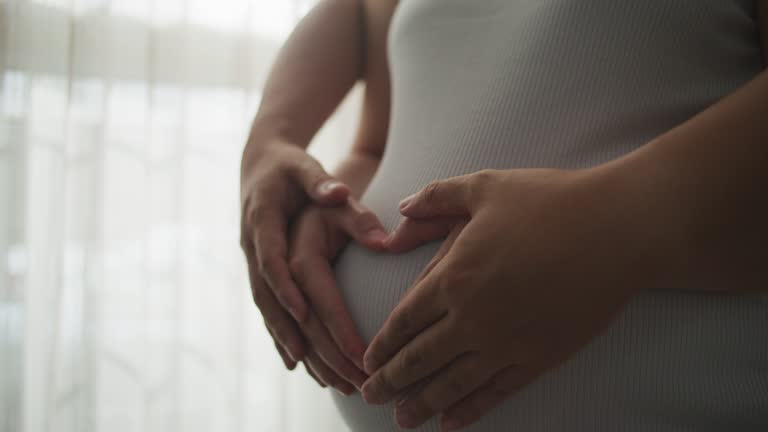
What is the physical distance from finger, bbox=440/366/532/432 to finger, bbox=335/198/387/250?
17 cm

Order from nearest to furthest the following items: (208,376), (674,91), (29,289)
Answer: (674,91)
(29,289)
(208,376)

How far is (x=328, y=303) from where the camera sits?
Result: 0.46 meters

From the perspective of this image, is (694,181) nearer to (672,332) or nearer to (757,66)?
(672,332)

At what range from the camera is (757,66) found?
0.46 meters

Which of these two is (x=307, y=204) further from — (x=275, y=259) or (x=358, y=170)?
(x=358, y=170)

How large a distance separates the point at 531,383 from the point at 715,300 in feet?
0.55

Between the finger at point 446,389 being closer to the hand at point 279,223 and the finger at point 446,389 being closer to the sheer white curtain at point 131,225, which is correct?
the hand at point 279,223

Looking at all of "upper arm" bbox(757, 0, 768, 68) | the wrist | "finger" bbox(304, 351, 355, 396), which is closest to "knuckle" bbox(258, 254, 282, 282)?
"finger" bbox(304, 351, 355, 396)

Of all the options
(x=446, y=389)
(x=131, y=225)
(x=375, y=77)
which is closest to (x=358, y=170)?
(x=375, y=77)

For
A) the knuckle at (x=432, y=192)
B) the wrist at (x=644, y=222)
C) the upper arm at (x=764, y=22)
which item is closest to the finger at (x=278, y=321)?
the knuckle at (x=432, y=192)

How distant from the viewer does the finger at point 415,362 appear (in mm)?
331

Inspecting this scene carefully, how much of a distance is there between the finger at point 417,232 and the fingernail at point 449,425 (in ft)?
0.52

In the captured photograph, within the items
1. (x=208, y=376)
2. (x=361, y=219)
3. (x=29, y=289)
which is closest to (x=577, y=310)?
(x=361, y=219)

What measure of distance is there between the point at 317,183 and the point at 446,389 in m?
0.27
